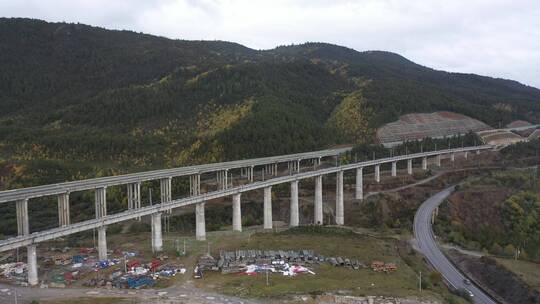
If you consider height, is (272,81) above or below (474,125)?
above

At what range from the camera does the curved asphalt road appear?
60.9 m

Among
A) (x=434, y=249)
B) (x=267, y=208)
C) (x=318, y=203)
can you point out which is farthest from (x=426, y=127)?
(x=267, y=208)

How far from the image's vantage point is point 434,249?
7775 cm

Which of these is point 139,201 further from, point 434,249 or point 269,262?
point 434,249

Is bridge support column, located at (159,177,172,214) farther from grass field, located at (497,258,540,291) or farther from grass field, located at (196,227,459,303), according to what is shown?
grass field, located at (497,258,540,291)

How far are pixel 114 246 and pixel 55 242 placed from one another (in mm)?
13674

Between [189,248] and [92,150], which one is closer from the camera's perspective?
[189,248]

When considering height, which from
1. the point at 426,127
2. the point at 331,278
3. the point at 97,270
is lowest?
the point at 331,278

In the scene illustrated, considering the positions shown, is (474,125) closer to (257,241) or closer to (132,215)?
(257,241)

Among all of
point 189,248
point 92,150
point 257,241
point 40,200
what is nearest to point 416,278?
point 257,241

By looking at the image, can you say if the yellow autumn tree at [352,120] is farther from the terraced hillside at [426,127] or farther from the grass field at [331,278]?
the grass field at [331,278]

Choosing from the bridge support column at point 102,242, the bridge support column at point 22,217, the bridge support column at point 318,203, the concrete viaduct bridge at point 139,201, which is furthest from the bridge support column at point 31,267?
the bridge support column at point 318,203

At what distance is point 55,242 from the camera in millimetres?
79250

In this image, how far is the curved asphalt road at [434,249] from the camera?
200ft
